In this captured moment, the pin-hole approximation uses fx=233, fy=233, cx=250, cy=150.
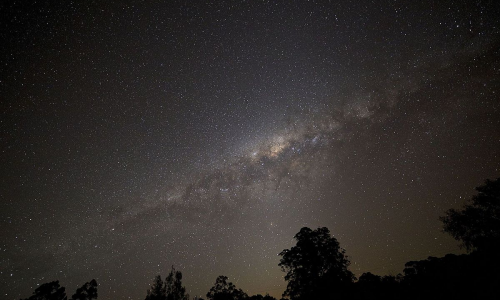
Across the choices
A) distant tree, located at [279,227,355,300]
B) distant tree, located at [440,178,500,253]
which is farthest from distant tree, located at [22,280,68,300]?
distant tree, located at [440,178,500,253]

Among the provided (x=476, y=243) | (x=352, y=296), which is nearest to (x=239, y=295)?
(x=352, y=296)

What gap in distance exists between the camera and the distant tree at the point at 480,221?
2505 centimetres

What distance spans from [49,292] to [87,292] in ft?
13.1

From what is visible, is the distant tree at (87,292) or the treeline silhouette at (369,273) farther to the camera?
the distant tree at (87,292)

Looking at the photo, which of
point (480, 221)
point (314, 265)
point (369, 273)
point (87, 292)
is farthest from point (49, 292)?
point (480, 221)

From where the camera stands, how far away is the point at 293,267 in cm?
2700

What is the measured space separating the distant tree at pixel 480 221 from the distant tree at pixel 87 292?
4498 centimetres

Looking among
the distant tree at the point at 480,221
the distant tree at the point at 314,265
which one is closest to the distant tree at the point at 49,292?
the distant tree at the point at 314,265

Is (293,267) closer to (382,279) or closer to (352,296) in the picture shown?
(352,296)

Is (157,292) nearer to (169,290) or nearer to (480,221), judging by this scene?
(169,290)

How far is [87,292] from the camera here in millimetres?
29469

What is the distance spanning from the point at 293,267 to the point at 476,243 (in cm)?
2075

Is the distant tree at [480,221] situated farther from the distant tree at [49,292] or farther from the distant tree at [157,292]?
the distant tree at [49,292]

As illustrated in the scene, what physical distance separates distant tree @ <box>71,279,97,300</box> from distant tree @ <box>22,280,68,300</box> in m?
1.25
